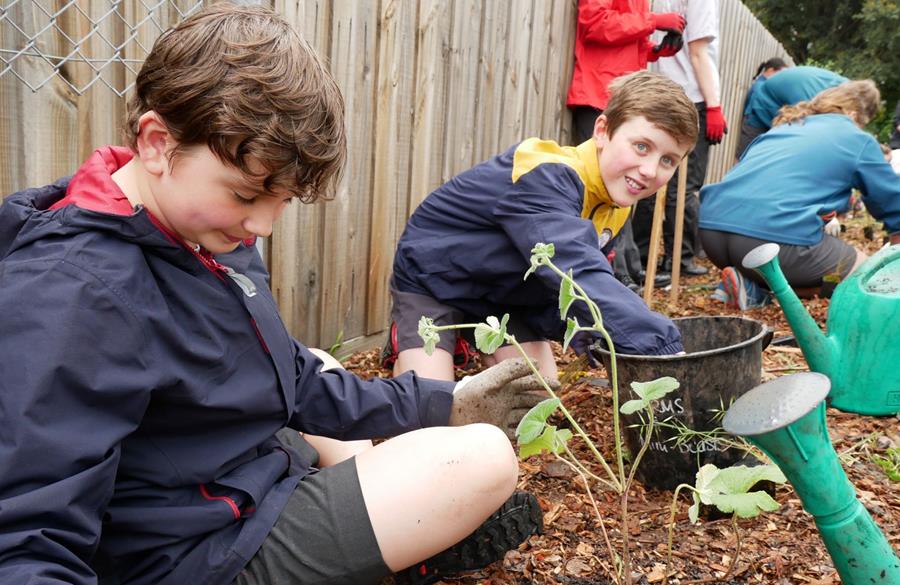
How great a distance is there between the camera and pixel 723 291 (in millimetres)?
4582

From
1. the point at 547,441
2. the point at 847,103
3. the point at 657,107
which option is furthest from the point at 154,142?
the point at 847,103

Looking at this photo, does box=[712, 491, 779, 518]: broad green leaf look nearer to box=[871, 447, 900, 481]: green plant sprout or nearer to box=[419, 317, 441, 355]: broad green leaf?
box=[419, 317, 441, 355]: broad green leaf

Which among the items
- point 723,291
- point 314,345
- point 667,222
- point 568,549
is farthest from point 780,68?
point 568,549

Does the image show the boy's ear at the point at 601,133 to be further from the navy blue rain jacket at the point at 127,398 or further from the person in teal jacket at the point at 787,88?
the person in teal jacket at the point at 787,88

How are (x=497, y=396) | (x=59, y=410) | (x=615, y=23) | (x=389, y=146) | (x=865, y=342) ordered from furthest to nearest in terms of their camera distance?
(x=615, y=23), (x=389, y=146), (x=865, y=342), (x=497, y=396), (x=59, y=410)

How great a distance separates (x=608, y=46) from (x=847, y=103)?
51.9 inches

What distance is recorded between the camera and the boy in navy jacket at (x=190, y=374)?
104 centimetres

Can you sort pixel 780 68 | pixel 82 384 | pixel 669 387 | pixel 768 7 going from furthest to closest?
pixel 768 7 < pixel 780 68 < pixel 669 387 < pixel 82 384

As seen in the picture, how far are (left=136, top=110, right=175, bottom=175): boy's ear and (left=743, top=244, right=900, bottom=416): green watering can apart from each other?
1.92 m

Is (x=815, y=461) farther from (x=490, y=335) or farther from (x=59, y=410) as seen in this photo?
(x=59, y=410)

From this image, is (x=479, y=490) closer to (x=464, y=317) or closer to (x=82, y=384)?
(x=82, y=384)

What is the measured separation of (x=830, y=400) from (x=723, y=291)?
2053 millimetres

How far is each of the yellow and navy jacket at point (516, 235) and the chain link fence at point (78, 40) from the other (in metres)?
1.09

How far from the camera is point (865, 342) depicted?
2494 millimetres
